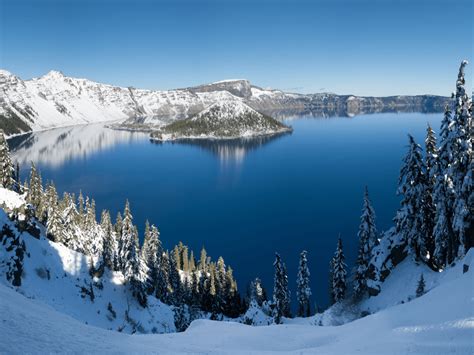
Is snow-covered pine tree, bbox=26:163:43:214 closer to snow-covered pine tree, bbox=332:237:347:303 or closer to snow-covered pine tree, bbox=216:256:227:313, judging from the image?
snow-covered pine tree, bbox=216:256:227:313

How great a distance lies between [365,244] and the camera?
1896 inches

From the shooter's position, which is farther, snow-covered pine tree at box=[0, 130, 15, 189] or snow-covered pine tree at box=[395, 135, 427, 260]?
snow-covered pine tree at box=[0, 130, 15, 189]

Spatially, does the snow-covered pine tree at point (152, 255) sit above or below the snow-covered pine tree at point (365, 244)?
below

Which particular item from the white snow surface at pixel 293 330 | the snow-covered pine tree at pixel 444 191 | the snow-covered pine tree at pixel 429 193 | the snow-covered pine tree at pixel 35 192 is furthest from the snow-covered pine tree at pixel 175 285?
the snow-covered pine tree at pixel 444 191

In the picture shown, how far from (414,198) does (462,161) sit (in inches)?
323

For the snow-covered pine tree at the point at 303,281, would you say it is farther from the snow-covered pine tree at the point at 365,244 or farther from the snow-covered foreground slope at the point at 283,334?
the snow-covered foreground slope at the point at 283,334

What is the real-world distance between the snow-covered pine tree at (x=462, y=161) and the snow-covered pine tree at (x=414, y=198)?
5438 millimetres

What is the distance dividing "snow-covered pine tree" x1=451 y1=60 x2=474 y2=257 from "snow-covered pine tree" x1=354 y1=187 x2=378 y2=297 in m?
13.2

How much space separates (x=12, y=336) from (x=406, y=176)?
4008cm

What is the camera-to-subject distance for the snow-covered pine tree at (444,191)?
112 feet

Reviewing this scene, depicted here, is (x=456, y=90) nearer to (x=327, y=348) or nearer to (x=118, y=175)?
(x=327, y=348)

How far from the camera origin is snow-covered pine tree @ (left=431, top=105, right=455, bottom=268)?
3422 cm

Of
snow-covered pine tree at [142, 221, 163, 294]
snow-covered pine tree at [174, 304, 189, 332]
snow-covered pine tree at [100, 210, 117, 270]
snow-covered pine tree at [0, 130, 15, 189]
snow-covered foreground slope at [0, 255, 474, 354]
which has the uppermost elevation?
snow-covered pine tree at [0, 130, 15, 189]

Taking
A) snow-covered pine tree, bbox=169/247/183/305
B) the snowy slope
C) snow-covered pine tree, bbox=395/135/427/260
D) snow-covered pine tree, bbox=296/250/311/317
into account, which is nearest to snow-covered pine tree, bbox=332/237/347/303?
snow-covered pine tree, bbox=296/250/311/317
